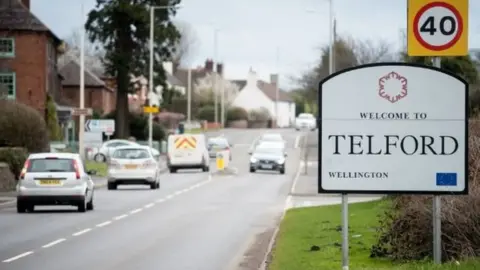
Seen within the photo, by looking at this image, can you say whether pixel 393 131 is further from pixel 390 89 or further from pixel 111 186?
pixel 111 186

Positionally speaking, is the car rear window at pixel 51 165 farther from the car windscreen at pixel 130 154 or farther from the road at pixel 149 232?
the car windscreen at pixel 130 154

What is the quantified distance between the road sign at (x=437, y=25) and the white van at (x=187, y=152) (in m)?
52.4

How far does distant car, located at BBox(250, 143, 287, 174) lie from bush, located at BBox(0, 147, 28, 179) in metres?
24.4

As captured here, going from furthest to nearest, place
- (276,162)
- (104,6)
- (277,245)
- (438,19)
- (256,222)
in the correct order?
(104,6) < (276,162) < (256,222) < (277,245) < (438,19)

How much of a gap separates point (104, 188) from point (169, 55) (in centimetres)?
3386

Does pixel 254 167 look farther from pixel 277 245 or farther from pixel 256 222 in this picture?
pixel 277 245

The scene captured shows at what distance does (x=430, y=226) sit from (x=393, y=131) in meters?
2.58

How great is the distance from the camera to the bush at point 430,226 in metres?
15.2

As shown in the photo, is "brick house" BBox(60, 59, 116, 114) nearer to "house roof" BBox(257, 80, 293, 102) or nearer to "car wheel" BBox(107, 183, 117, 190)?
"car wheel" BBox(107, 183, 117, 190)

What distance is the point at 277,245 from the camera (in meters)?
21.0

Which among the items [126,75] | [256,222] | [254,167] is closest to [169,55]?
[126,75]

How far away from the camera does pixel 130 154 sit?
46.3 m

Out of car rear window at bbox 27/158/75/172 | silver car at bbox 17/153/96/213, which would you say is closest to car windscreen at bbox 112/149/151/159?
silver car at bbox 17/153/96/213

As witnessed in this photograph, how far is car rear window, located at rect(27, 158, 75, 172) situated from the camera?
31.7 meters
